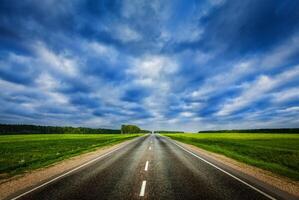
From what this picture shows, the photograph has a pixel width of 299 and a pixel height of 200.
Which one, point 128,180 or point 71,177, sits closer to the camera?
point 128,180

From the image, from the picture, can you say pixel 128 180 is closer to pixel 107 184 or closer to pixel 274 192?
pixel 107 184

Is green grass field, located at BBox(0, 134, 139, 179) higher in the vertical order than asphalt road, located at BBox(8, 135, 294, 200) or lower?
higher

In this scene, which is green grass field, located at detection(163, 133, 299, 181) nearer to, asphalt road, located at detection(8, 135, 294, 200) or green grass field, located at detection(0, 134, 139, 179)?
asphalt road, located at detection(8, 135, 294, 200)

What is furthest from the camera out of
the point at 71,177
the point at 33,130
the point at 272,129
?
the point at 33,130

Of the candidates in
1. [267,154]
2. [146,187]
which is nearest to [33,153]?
[146,187]

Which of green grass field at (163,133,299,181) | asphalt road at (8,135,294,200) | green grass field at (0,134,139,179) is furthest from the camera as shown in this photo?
green grass field at (0,134,139,179)

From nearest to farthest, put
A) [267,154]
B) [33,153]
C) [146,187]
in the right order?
[146,187]
[267,154]
[33,153]

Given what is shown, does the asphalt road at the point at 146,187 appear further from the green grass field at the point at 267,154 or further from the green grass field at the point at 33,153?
the green grass field at the point at 33,153

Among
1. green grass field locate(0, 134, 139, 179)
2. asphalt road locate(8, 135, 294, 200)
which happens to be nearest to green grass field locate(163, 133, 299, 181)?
asphalt road locate(8, 135, 294, 200)

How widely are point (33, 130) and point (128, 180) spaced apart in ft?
703

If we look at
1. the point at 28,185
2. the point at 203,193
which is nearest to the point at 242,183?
the point at 203,193

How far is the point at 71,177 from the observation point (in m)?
9.62

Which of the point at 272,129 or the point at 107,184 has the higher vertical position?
the point at 272,129

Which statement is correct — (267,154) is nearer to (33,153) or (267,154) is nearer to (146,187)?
(146,187)
